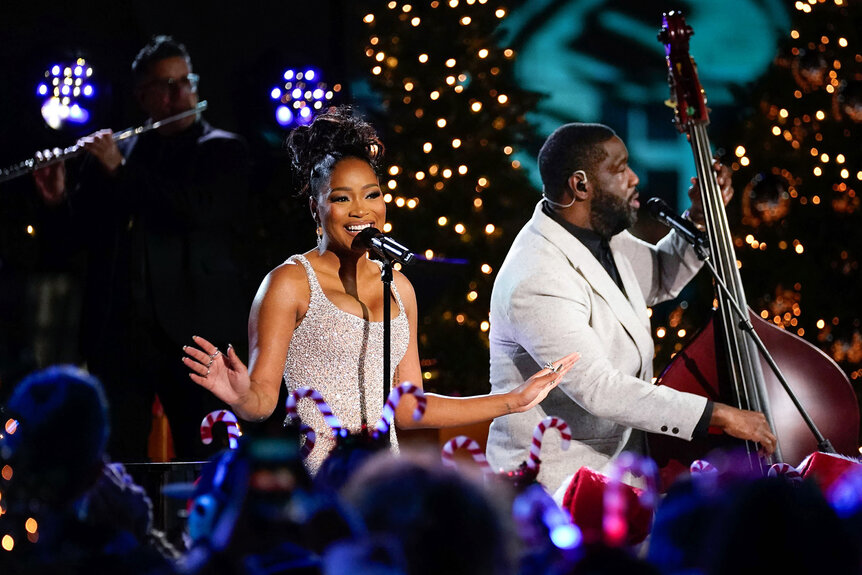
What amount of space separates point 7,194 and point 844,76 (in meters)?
4.39

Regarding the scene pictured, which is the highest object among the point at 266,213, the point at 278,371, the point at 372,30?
the point at 372,30

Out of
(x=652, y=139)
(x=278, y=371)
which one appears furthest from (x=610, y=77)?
(x=278, y=371)

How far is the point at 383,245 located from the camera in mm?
2781

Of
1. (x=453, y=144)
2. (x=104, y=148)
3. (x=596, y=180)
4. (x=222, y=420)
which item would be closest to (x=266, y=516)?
(x=222, y=420)

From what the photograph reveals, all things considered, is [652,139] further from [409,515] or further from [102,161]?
[409,515]

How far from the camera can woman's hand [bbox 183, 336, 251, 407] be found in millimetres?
2529

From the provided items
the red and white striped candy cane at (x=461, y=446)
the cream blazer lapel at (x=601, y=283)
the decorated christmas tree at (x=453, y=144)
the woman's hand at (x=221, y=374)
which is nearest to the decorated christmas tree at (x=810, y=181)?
the decorated christmas tree at (x=453, y=144)

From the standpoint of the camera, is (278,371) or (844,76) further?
(844,76)

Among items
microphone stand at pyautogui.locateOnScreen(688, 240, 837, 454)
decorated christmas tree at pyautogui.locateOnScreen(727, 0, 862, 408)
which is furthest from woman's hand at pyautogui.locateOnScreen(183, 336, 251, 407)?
decorated christmas tree at pyautogui.locateOnScreen(727, 0, 862, 408)

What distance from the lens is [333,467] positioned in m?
1.72

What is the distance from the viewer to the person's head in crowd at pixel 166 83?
4.73 meters

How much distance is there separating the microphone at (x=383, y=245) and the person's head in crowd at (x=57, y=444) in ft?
4.18

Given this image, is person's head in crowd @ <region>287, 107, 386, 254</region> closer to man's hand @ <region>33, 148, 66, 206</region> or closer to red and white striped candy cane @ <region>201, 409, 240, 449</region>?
red and white striped candy cane @ <region>201, 409, 240, 449</region>

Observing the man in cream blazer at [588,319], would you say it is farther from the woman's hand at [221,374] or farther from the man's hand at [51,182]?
the man's hand at [51,182]
